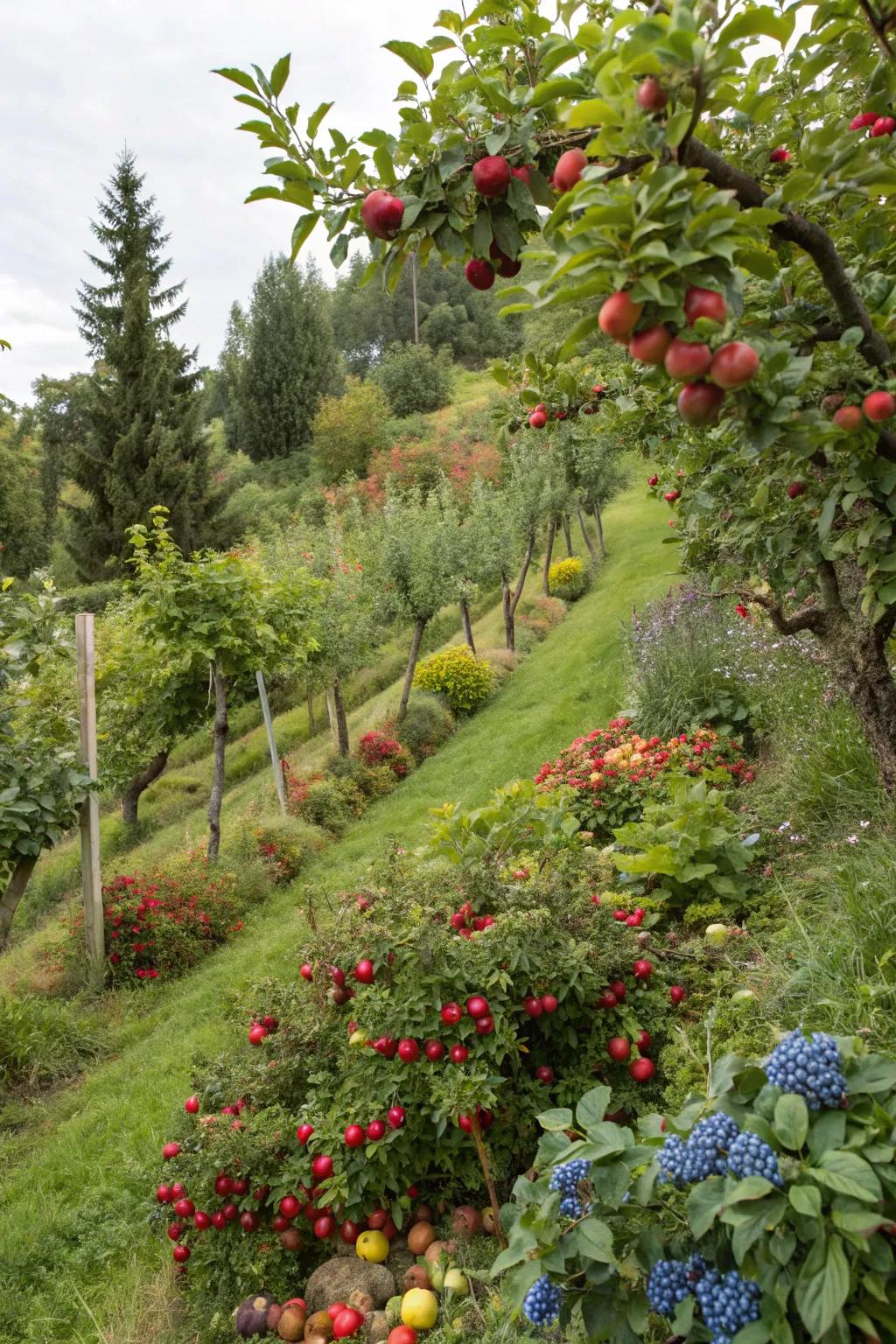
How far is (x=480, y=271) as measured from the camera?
1635 mm

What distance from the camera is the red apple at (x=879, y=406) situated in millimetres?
1330

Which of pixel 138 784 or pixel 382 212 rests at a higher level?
pixel 382 212

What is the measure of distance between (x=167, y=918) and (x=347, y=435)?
74.4 ft

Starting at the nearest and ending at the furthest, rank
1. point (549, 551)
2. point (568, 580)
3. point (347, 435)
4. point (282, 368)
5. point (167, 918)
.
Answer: point (167, 918)
point (549, 551)
point (568, 580)
point (347, 435)
point (282, 368)

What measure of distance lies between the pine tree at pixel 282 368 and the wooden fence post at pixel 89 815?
27.0 metres

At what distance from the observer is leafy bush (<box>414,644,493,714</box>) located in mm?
11336

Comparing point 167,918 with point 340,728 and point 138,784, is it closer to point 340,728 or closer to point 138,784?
point 138,784

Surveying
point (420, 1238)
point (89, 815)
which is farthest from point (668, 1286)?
point (89, 815)

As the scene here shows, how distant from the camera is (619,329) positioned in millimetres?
1055

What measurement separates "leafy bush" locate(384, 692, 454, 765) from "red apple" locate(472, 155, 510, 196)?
8.86 meters

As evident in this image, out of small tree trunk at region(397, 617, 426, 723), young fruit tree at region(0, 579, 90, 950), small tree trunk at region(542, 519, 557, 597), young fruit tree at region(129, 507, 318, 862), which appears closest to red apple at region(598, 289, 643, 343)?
young fruit tree at region(0, 579, 90, 950)

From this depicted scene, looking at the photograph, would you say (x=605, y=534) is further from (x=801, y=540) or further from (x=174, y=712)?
(x=801, y=540)

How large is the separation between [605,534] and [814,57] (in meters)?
19.2

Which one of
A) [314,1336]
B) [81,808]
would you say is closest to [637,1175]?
[314,1336]
